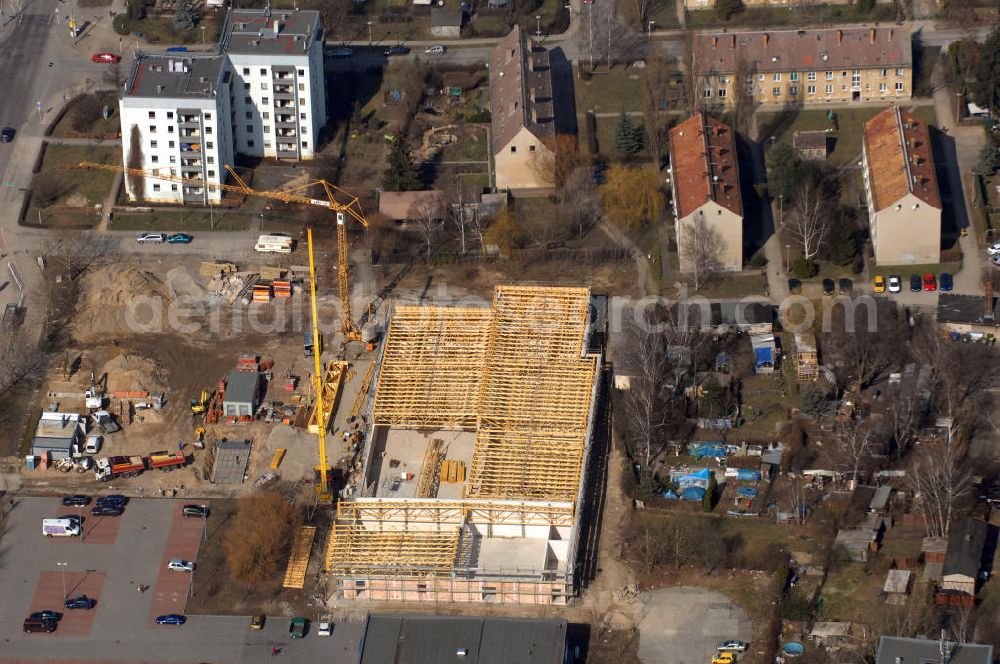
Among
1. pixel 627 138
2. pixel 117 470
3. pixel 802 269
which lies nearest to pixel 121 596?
pixel 117 470

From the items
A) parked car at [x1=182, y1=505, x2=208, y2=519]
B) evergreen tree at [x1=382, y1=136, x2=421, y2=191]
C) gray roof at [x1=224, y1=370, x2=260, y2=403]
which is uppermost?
evergreen tree at [x1=382, y1=136, x2=421, y2=191]

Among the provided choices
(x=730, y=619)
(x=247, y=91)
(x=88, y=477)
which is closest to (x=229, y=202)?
(x=247, y=91)

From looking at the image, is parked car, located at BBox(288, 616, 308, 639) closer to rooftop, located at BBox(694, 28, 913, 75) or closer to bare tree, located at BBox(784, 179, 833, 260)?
bare tree, located at BBox(784, 179, 833, 260)

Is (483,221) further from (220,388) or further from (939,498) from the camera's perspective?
(939,498)

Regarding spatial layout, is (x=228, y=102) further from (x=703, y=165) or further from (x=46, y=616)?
(x=46, y=616)

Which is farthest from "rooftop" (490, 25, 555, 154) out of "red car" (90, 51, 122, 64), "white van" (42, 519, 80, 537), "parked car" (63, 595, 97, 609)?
"parked car" (63, 595, 97, 609)

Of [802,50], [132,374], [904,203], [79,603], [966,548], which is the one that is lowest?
[79,603]
